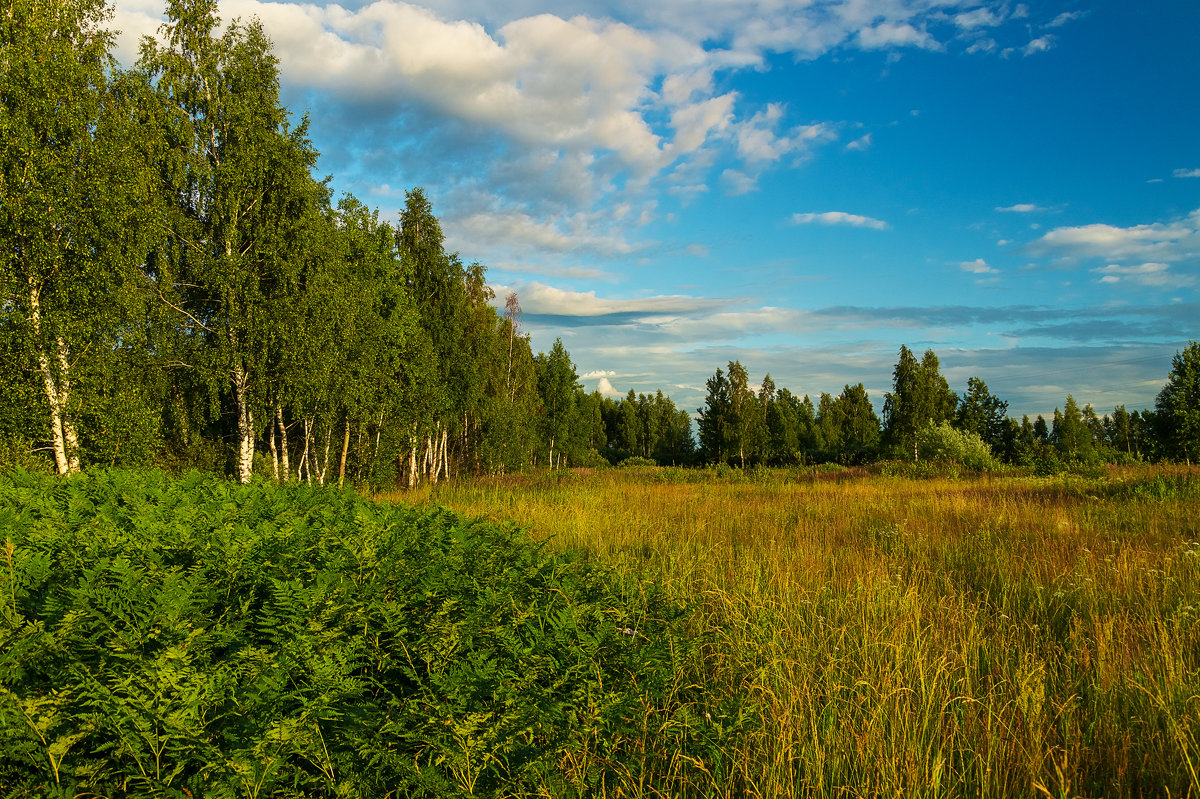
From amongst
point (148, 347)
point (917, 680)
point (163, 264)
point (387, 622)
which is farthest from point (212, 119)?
point (917, 680)

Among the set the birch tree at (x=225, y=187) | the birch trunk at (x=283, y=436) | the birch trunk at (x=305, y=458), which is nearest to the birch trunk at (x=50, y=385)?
the birch tree at (x=225, y=187)

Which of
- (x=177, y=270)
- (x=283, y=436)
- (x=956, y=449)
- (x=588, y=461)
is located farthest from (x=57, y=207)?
(x=588, y=461)

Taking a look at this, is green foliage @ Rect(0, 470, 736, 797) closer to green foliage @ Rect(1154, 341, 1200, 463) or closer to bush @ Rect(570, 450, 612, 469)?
green foliage @ Rect(1154, 341, 1200, 463)

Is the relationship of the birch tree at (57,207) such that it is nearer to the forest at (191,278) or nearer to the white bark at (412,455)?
the forest at (191,278)

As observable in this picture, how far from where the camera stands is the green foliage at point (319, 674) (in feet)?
6.72

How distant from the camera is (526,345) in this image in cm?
3606

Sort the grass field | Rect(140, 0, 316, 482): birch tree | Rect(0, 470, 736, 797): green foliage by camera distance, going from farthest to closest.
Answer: Rect(140, 0, 316, 482): birch tree
the grass field
Rect(0, 470, 736, 797): green foliage

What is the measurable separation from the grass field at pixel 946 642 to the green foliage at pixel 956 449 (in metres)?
11.3

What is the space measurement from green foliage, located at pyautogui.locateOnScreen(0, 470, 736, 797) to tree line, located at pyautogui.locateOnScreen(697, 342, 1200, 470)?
1966cm

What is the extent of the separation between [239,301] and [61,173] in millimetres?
4031

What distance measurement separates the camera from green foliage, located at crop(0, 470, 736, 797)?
80.7 inches

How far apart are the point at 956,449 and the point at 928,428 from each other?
5.02 metres

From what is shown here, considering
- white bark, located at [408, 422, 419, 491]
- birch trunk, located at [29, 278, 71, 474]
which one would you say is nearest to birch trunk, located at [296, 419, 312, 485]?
white bark, located at [408, 422, 419, 491]

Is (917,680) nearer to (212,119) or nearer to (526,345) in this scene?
(212,119)
